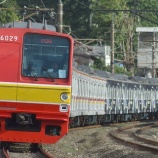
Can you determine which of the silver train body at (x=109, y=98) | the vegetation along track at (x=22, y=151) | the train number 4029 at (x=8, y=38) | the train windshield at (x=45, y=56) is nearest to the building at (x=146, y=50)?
the silver train body at (x=109, y=98)

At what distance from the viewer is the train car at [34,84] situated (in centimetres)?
1314

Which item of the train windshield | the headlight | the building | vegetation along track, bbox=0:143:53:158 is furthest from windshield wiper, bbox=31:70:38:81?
the building

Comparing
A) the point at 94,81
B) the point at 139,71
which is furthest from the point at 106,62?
the point at 94,81

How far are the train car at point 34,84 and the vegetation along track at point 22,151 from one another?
66cm

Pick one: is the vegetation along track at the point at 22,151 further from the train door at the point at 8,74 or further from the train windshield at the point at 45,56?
the train windshield at the point at 45,56

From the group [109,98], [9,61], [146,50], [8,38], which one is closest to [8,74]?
[9,61]

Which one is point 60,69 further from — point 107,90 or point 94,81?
point 107,90

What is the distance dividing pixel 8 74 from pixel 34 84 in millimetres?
601

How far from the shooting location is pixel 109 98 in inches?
1340

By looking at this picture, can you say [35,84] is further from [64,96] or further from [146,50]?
[146,50]

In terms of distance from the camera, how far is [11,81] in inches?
519

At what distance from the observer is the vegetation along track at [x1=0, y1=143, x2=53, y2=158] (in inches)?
547

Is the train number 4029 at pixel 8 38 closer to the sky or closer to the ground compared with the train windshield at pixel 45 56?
closer to the sky

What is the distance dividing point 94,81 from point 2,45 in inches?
649
